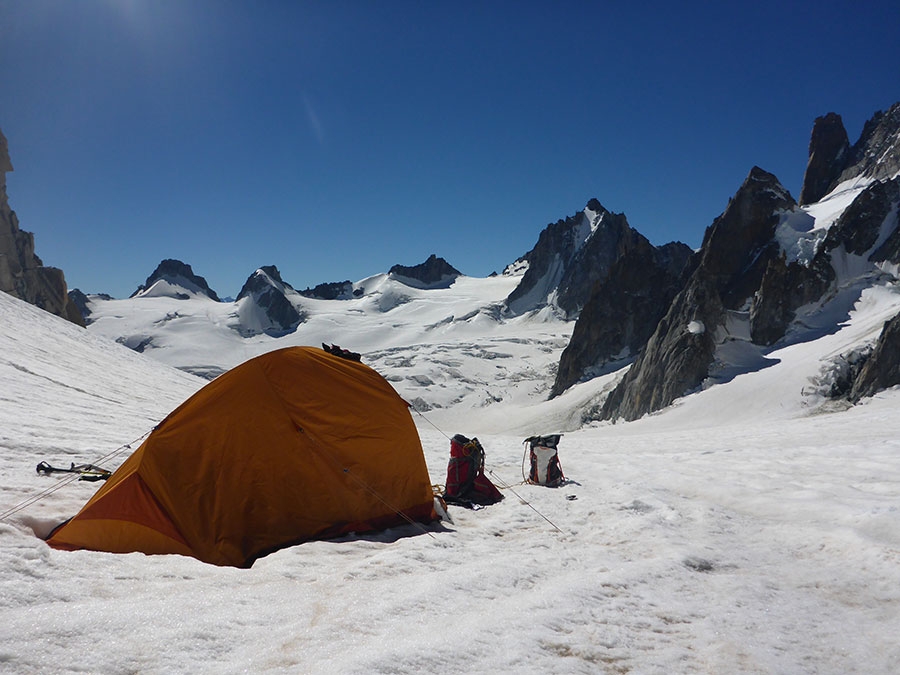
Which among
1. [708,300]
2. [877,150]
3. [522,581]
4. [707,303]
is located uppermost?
[877,150]

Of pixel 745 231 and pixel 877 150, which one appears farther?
pixel 877 150

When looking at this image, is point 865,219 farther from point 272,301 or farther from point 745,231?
point 272,301

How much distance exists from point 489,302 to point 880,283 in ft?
312

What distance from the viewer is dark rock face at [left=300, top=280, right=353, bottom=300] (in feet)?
563

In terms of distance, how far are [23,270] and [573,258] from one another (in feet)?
350

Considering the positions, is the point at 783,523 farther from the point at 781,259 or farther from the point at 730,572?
the point at 781,259

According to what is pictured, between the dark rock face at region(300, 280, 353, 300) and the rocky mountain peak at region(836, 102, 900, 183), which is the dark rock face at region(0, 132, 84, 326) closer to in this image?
the rocky mountain peak at region(836, 102, 900, 183)

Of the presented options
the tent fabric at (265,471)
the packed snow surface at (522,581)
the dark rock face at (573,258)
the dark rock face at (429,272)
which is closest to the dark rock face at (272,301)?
the dark rock face at (429,272)

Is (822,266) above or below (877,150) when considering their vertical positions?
below

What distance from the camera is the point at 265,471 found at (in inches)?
219

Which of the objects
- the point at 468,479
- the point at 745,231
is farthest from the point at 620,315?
the point at 468,479

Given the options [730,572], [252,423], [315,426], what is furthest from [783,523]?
[252,423]

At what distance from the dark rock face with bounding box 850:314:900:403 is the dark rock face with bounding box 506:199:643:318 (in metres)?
84.3

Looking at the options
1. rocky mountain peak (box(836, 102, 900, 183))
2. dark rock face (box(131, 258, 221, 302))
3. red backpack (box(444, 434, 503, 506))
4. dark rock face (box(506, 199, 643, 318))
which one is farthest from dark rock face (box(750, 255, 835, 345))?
dark rock face (box(131, 258, 221, 302))
